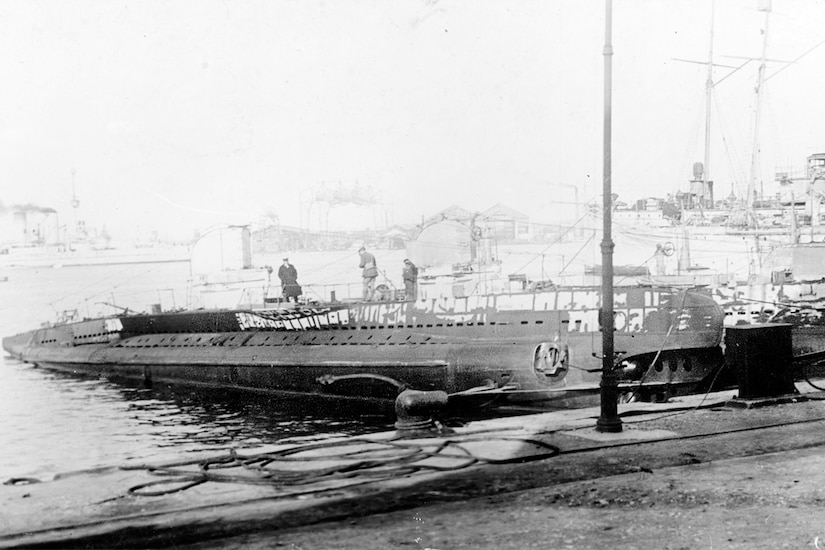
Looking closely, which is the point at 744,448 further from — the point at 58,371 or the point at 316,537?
the point at 58,371

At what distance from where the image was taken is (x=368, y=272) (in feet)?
86.5

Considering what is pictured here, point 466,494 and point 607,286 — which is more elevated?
point 607,286

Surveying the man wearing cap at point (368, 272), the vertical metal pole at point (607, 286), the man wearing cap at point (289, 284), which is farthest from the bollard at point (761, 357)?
the man wearing cap at point (289, 284)

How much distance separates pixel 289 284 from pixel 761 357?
1842 centimetres

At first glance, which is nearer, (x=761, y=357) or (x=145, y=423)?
(x=761, y=357)

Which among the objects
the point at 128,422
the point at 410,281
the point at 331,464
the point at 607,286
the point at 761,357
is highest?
the point at 607,286

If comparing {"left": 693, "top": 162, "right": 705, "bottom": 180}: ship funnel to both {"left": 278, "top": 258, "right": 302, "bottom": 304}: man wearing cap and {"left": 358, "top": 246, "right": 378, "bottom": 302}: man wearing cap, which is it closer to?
{"left": 358, "top": 246, "right": 378, "bottom": 302}: man wearing cap

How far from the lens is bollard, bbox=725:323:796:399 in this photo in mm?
11453

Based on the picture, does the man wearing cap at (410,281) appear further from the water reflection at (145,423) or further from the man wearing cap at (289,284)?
the water reflection at (145,423)

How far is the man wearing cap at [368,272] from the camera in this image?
26344 millimetres

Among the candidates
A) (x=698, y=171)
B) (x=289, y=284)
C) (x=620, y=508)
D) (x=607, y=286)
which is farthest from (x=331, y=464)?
(x=698, y=171)

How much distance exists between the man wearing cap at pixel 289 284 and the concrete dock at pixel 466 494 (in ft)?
58.2

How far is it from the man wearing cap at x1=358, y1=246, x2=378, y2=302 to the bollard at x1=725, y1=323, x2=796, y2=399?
15788 millimetres

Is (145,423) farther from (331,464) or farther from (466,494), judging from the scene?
(466,494)
